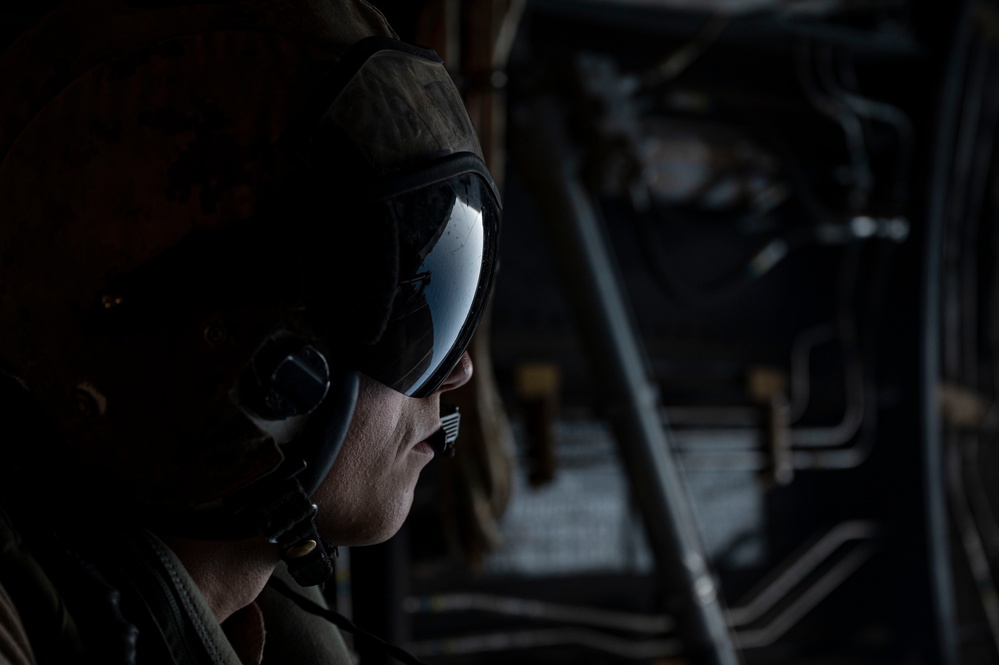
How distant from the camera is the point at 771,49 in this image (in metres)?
2.38

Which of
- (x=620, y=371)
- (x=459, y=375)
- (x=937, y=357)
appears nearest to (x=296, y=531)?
(x=459, y=375)

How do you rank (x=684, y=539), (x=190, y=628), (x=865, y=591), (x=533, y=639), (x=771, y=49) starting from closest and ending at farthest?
(x=190, y=628)
(x=684, y=539)
(x=533, y=639)
(x=771, y=49)
(x=865, y=591)

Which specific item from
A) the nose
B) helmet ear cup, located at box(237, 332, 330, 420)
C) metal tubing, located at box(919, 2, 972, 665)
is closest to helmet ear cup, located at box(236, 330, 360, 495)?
helmet ear cup, located at box(237, 332, 330, 420)

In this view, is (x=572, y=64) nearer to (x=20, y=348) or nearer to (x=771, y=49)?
(x=771, y=49)

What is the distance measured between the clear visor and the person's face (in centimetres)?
2

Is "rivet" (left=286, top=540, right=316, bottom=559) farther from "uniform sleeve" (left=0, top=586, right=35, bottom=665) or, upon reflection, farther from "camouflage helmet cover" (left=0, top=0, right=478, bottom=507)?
"uniform sleeve" (left=0, top=586, right=35, bottom=665)

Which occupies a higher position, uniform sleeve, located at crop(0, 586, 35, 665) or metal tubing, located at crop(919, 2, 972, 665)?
uniform sleeve, located at crop(0, 586, 35, 665)

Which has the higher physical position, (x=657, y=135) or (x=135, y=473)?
(x=135, y=473)

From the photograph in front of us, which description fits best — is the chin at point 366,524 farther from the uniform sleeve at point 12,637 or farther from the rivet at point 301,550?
the uniform sleeve at point 12,637

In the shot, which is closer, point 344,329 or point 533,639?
point 344,329

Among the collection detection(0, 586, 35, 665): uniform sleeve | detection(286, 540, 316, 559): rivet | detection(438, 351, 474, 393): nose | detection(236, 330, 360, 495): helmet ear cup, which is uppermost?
detection(236, 330, 360, 495): helmet ear cup

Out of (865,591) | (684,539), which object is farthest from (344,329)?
(865,591)

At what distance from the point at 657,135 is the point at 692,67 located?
174mm

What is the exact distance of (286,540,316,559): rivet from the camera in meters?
0.68
